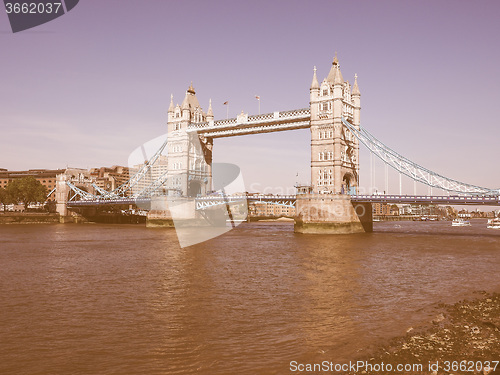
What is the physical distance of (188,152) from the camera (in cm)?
6681

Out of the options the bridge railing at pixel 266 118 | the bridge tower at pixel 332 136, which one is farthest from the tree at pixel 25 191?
the bridge tower at pixel 332 136

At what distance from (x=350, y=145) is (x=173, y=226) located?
28285 millimetres

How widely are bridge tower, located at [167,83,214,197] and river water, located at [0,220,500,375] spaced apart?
40968 millimetres

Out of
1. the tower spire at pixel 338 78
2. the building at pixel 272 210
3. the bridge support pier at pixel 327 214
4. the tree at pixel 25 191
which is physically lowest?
the building at pixel 272 210

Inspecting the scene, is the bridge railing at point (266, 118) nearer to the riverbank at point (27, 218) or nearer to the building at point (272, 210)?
the riverbank at point (27, 218)

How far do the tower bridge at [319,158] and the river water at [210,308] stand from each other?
66.2ft

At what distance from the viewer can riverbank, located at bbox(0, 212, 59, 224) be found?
73938 mm

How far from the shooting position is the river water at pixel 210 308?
9039mm

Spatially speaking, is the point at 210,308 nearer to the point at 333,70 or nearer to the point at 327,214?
the point at 327,214

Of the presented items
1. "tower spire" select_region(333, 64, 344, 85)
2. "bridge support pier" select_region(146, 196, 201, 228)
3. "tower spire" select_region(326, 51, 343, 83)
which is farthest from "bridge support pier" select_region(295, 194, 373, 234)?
"bridge support pier" select_region(146, 196, 201, 228)

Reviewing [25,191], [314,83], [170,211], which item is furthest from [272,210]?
[314,83]

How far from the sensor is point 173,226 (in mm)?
63531

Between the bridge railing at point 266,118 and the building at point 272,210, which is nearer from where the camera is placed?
the bridge railing at point 266,118

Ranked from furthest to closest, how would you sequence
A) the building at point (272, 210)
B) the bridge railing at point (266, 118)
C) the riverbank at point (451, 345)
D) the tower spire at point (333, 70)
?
the building at point (272, 210), the bridge railing at point (266, 118), the tower spire at point (333, 70), the riverbank at point (451, 345)
